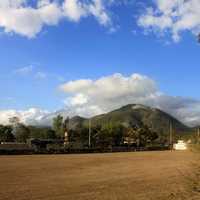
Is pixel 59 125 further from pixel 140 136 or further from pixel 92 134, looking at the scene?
pixel 140 136

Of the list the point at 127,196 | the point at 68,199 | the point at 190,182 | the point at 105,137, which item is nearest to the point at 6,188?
the point at 68,199

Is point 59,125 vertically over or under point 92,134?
over

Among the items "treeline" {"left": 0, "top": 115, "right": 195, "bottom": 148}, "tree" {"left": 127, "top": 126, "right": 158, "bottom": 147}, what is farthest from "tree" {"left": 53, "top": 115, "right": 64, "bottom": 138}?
"tree" {"left": 127, "top": 126, "right": 158, "bottom": 147}

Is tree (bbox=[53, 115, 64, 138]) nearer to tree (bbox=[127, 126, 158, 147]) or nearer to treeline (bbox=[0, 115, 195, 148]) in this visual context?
treeline (bbox=[0, 115, 195, 148])

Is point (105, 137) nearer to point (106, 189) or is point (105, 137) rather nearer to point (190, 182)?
point (106, 189)

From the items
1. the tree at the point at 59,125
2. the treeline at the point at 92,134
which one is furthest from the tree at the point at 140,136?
the tree at the point at 59,125

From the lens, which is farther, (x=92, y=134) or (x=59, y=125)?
(x=59, y=125)

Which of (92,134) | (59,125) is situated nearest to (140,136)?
(92,134)

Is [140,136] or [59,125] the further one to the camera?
[59,125]

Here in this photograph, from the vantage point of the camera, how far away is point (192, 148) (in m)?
11.8

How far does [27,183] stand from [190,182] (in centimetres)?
1485

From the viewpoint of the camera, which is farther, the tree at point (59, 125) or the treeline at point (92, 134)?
the tree at point (59, 125)

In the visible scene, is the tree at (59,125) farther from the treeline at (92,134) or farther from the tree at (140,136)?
the tree at (140,136)

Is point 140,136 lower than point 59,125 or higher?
lower
